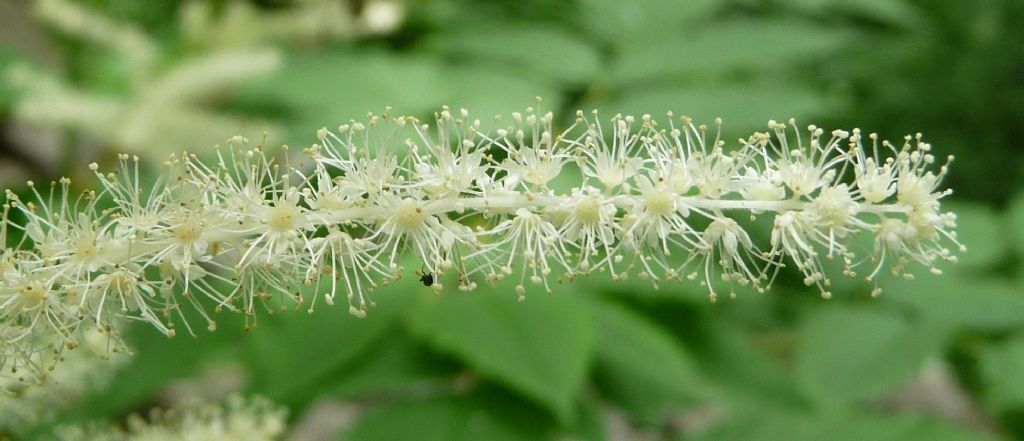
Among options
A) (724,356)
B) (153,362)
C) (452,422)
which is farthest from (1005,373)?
(153,362)

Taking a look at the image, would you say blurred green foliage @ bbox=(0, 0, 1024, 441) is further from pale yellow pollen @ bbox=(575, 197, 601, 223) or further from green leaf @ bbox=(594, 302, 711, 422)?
pale yellow pollen @ bbox=(575, 197, 601, 223)

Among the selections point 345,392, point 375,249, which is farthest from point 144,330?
point 375,249

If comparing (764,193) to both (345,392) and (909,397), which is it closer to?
(345,392)

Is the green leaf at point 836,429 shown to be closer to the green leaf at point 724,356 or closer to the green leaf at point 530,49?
the green leaf at point 724,356

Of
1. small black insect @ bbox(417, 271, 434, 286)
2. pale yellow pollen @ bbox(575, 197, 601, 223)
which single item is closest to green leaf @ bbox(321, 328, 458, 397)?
small black insect @ bbox(417, 271, 434, 286)

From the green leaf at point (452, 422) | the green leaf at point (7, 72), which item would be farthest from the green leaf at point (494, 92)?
the green leaf at point (7, 72)

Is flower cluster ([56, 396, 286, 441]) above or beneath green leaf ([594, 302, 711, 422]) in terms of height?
beneath

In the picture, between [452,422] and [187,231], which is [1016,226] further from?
[187,231]
